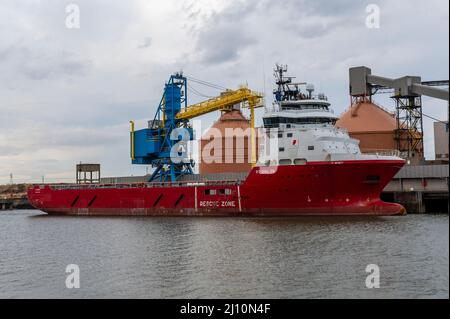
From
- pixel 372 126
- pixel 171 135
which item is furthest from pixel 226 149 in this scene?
pixel 372 126

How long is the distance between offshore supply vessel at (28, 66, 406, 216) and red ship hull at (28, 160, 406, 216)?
0.19ft

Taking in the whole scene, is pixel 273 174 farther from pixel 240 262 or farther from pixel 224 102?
pixel 240 262

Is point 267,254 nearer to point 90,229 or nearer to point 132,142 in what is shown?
point 90,229

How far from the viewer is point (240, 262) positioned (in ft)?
53.8

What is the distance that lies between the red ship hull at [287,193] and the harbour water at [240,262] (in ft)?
11.2

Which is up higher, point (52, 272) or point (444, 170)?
point (444, 170)

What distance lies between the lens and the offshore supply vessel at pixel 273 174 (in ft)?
94.0

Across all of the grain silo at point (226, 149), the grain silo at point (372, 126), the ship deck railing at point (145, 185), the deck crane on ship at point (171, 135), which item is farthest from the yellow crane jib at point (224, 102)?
the grain silo at point (372, 126)

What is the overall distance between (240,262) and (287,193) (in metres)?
14.0

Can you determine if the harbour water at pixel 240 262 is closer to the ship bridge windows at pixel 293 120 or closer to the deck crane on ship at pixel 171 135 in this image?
the ship bridge windows at pixel 293 120

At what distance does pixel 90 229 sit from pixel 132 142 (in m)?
16.9
